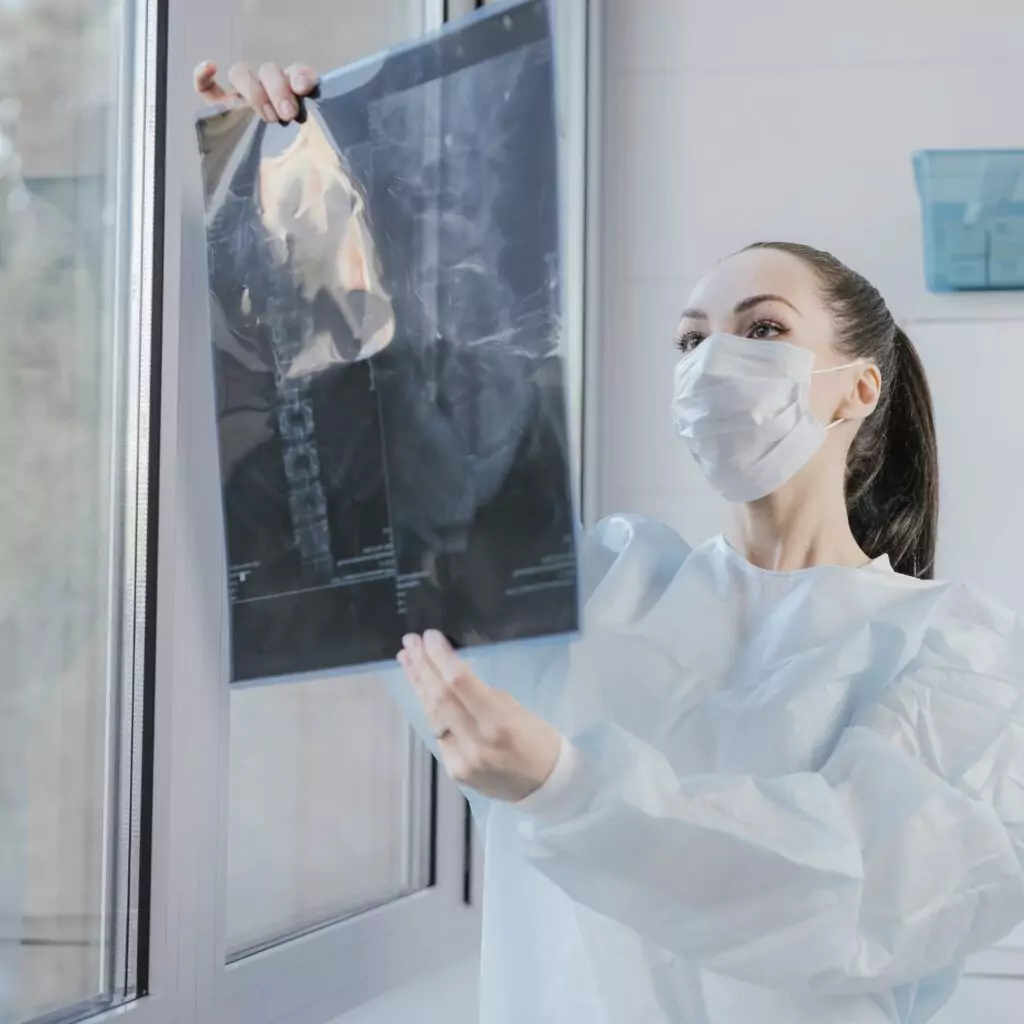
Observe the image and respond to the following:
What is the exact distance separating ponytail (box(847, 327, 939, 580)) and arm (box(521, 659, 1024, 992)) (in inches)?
14.0

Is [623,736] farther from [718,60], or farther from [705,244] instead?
[718,60]

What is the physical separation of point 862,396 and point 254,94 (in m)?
0.60

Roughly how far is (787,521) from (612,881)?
16.7 inches

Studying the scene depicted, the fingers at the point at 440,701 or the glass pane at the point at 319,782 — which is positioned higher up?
the fingers at the point at 440,701

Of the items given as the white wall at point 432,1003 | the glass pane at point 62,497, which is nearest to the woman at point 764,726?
the glass pane at point 62,497

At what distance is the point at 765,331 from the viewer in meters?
1.13

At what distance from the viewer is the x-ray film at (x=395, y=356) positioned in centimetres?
80

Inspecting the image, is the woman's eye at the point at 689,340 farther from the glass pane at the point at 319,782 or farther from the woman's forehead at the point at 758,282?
the glass pane at the point at 319,782

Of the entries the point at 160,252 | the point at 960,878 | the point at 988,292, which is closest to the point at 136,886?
the point at 160,252

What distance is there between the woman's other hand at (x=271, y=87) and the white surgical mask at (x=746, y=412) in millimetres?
395

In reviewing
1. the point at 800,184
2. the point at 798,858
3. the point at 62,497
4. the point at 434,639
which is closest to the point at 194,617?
the point at 62,497

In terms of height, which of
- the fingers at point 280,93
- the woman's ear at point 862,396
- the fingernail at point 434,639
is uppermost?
the fingers at point 280,93

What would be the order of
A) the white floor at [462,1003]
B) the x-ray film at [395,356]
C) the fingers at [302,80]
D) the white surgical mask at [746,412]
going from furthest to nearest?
the white floor at [462,1003] < the white surgical mask at [746,412] < the fingers at [302,80] < the x-ray film at [395,356]

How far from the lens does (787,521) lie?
1165mm
